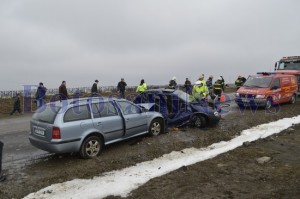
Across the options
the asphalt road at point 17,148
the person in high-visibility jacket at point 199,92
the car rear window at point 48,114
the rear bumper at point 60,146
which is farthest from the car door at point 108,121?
the person in high-visibility jacket at point 199,92

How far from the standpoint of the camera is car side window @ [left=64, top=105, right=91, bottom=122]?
767 centimetres

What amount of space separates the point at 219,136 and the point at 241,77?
14.1 meters

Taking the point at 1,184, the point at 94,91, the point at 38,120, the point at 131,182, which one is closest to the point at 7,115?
the point at 94,91

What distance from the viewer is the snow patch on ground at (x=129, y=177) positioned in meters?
5.86

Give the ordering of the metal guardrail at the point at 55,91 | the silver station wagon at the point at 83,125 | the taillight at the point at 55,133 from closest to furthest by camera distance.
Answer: the taillight at the point at 55,133 < the silver station wagon at the point at 83,125 < the metal guardrail at the point at 55,91

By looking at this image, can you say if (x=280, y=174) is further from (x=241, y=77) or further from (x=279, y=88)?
(x=241, y=77)

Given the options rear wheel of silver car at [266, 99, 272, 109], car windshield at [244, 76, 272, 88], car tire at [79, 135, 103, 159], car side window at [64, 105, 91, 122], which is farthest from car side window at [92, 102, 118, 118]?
car windshield at [244, 76, 272, 88]

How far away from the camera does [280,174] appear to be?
6.38 meters

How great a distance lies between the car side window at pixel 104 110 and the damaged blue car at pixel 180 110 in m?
2.44

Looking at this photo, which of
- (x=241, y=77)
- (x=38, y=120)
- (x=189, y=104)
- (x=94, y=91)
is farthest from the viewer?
(x=241, y=77)

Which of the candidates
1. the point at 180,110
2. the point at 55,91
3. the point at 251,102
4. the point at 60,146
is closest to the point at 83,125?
the point at 60,146

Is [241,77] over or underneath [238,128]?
over

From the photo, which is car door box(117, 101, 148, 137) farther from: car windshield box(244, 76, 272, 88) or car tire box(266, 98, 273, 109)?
car windshield box(244, 76, 272, 88)

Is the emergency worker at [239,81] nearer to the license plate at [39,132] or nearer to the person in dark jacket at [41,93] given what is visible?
the person in dark jacket at [41,93]
